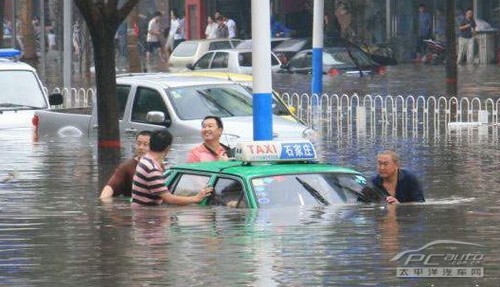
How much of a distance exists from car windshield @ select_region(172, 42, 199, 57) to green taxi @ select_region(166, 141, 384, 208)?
37.4 meters

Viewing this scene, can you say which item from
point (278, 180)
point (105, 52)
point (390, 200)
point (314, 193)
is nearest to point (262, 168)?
point (278, 180)

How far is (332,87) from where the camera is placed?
4250cm

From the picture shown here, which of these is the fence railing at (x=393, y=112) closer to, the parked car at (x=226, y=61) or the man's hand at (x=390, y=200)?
the parked car at (x=226, y=61)

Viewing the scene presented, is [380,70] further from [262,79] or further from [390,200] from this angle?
[390,200]

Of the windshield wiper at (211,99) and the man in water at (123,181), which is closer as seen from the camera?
the man in water at (123,181)

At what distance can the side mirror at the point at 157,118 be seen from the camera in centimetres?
2152

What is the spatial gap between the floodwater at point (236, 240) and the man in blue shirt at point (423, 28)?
37205 millimetres

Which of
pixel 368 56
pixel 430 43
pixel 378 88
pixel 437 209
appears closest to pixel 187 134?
pixel 437 209

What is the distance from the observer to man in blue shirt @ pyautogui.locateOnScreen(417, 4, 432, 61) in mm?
56062

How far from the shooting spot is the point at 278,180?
46.3 ft

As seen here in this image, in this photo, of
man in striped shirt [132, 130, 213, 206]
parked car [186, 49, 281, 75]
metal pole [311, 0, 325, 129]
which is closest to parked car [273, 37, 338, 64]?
parked car [186, 49, 281, 75]

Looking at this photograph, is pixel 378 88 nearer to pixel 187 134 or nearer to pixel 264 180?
pixel 187 134

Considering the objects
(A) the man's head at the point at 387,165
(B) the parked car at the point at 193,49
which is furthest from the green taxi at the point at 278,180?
(B) the parked car at the point at 193,49

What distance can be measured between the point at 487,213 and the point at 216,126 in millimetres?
2782
